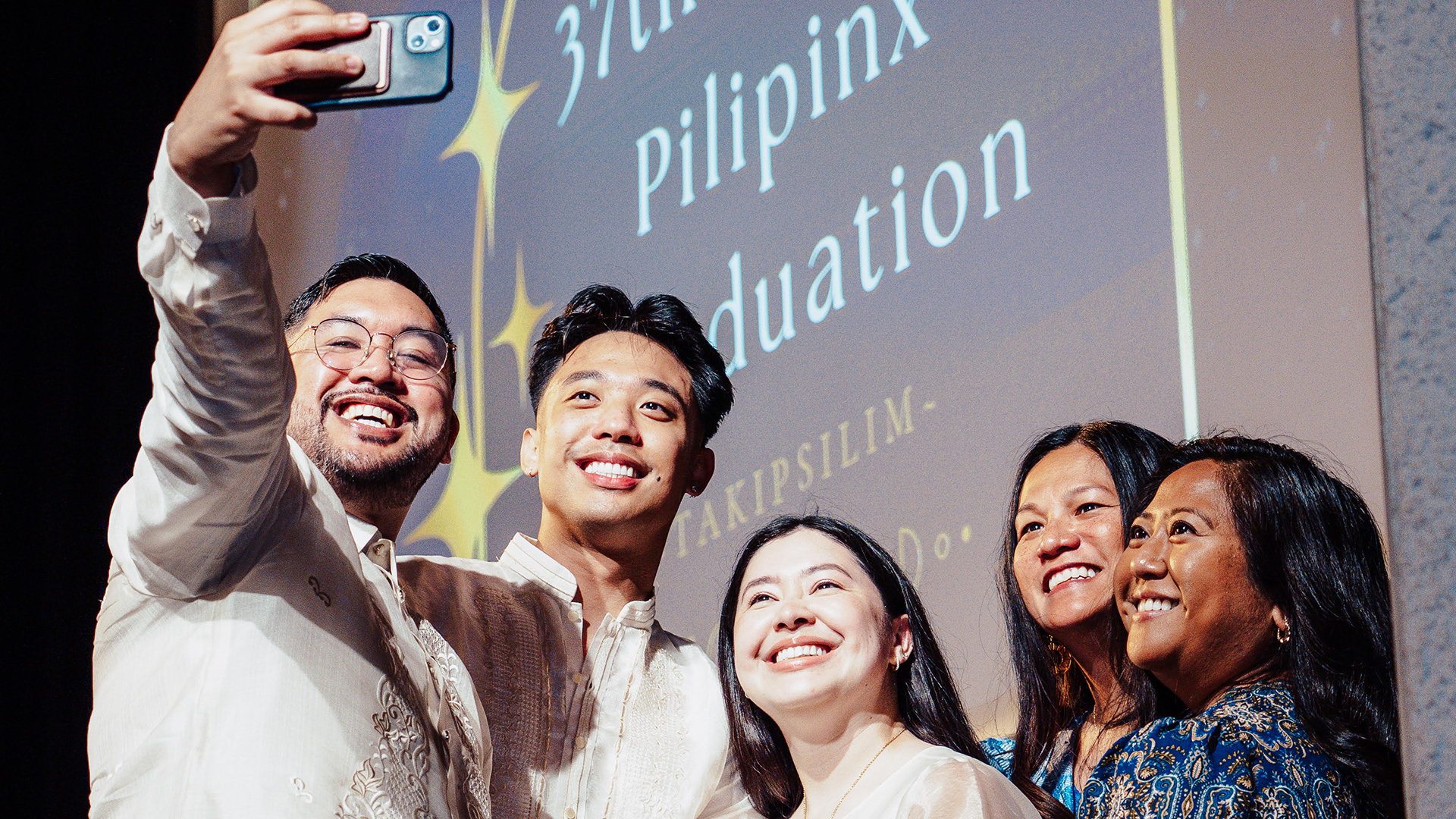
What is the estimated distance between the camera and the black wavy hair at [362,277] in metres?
2.41

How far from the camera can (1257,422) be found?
135 inches

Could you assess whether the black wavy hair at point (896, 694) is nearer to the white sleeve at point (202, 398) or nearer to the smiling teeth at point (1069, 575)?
the smiling teeth at point (1069, 575)

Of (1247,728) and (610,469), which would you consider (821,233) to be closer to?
(610,469)

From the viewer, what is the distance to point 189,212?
1.30 meters

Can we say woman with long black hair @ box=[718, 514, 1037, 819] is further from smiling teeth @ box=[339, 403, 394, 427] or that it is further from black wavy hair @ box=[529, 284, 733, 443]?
smiling teeth @ box=[339, 403, 394, 427]

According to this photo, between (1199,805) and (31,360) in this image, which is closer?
(1199,805)

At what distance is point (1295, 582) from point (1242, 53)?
198 centimetres

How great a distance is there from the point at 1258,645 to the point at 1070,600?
1.78 feet

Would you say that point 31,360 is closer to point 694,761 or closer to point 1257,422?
point 694,761

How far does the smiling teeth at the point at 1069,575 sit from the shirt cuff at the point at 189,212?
6.26 ft

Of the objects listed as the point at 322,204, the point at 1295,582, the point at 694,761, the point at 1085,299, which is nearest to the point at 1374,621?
the point at 1295,582

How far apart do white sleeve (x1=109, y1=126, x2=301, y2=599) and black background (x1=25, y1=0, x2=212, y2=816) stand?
7.05 ft

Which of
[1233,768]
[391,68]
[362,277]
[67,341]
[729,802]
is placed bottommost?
[729,802]

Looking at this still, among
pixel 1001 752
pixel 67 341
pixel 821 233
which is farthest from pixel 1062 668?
pixel 67 341
